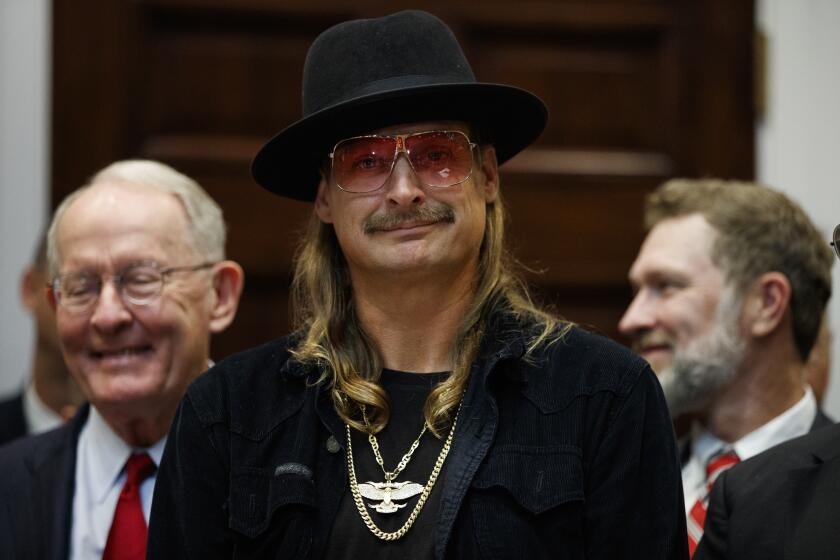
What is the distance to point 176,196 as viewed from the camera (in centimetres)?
302

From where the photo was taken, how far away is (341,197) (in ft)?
7.70

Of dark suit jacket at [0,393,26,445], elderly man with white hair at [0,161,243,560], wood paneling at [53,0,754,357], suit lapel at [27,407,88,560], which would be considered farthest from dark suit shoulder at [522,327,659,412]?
dark suit jacket at [0,393,26,445]

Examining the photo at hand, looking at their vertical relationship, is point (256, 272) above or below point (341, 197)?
below

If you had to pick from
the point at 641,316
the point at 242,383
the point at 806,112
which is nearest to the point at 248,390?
the point at 242,383

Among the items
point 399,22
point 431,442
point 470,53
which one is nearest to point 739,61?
point 470,53

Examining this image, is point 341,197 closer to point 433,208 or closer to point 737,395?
point 433,208

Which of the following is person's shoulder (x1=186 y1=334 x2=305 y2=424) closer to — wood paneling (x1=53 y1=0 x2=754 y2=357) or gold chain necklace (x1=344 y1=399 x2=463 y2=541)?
gold chain necklace (x1=344 y1=399 x2=463 y2=541)

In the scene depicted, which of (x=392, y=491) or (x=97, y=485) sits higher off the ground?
(x=392, y=491)

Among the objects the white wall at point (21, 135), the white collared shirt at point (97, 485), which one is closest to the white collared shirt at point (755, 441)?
the white collared shirt at point (97, 485)

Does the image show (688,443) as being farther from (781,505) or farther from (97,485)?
(97,485)

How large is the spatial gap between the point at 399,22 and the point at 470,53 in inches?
63.3

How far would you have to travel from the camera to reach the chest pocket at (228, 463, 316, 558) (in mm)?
2160

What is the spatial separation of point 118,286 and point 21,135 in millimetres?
1155

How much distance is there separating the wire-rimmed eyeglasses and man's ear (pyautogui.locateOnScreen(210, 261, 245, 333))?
0.66 feet
